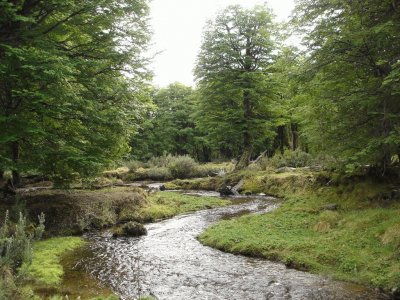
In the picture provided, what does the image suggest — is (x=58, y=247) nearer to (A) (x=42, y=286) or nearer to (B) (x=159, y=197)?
(A) (x=42, y=286)

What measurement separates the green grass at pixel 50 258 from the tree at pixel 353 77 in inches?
340

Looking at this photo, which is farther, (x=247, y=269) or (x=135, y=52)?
(x=135, y=52)

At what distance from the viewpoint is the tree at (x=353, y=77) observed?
10484mm

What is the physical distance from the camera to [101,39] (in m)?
14.4

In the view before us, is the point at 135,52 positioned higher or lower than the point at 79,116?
higher

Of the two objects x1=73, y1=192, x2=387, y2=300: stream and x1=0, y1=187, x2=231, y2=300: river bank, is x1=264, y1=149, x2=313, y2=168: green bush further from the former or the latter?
x1=73, y1=192, x2=387, y2=300: stream

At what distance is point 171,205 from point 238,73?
16617 mm

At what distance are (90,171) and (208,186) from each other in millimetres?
15008

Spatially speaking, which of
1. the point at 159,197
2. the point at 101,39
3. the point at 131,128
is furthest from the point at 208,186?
Answer: the point at 101,39

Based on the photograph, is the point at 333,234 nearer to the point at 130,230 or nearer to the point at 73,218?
the point at 130,230

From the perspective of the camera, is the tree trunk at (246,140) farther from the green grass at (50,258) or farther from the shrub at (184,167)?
the green grass at (50,258)

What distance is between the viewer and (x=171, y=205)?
727 inches

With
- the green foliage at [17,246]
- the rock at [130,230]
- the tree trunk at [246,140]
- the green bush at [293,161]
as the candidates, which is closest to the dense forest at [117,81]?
the rock at [130,230]

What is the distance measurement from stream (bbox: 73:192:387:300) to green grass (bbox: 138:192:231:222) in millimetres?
3444
